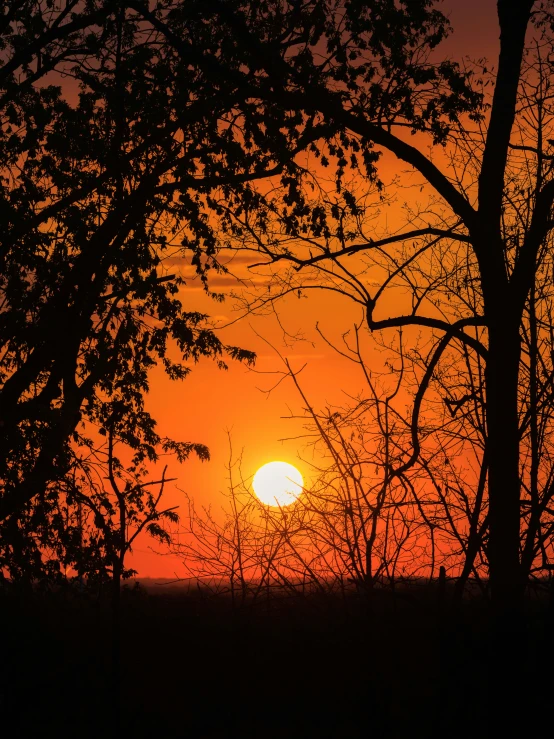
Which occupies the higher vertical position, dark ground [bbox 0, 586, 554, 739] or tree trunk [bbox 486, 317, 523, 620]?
tree trunk [bbox 486, 317, 523, 620]

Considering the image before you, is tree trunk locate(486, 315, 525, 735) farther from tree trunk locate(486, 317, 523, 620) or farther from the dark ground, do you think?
the dark ground

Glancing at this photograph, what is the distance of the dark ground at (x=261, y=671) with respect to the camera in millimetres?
5805

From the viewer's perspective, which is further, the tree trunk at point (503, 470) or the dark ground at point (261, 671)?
the tree trunk at point (503, 470)

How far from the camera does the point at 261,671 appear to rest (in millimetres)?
11789

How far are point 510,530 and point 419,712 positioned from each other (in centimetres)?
218

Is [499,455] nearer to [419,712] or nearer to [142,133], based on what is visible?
[419,712]

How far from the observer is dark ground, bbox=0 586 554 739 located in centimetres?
580

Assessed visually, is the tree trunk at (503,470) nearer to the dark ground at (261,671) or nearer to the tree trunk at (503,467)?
the tree trunk at (503,467)

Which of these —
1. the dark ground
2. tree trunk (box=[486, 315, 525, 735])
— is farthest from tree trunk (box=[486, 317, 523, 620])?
the dark ground

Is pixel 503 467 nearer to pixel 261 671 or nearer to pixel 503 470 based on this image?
pixel 503 470

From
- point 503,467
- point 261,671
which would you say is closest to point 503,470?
point 503,467

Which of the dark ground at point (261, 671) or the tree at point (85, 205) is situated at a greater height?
the tree at point (85, 205)

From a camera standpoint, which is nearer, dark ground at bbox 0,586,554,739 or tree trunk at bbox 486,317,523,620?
dark ground at bbox 0,586,554,739

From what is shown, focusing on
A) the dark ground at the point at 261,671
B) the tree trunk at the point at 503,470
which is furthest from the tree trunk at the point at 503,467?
the dark ground at the point at 261,671
